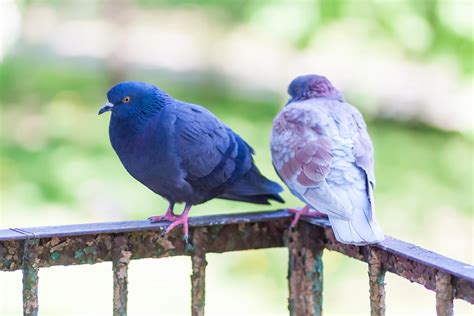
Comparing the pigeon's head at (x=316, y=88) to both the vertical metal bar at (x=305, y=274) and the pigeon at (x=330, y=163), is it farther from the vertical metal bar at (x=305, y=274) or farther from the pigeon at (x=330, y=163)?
the vertical metal bar at (x=305, y=274)

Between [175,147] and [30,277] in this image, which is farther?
[175,147]

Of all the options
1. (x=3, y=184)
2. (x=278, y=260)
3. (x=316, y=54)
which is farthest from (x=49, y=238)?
(x=316, y=54)

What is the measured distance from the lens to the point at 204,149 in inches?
122

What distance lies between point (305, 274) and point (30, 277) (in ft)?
2.66

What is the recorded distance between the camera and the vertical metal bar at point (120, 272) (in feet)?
7.86

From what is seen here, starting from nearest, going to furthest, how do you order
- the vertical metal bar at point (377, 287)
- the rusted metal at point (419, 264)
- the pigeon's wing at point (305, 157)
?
the rusted metal at point (419, 264), the vertical metal bar at point (377, 287), the pigeon's wing at point (305, 157)

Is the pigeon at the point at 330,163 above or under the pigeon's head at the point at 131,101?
under

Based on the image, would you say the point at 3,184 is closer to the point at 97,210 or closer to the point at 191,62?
the point at 97,210

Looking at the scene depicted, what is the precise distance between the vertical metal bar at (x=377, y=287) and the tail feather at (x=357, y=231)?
0.06 m

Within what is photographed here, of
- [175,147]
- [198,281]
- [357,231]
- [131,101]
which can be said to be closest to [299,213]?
[357,231]

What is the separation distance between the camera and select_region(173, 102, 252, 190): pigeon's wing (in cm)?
309

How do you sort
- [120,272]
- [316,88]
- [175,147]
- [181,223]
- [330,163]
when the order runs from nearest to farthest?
[120,272] → [181,223] → [330,163] → [175,147] → [316,88]

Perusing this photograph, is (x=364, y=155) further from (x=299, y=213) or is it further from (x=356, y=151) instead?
(x=299, y=213)

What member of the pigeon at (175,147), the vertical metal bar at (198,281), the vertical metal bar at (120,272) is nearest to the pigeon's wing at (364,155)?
the pigeon at (175,147)
